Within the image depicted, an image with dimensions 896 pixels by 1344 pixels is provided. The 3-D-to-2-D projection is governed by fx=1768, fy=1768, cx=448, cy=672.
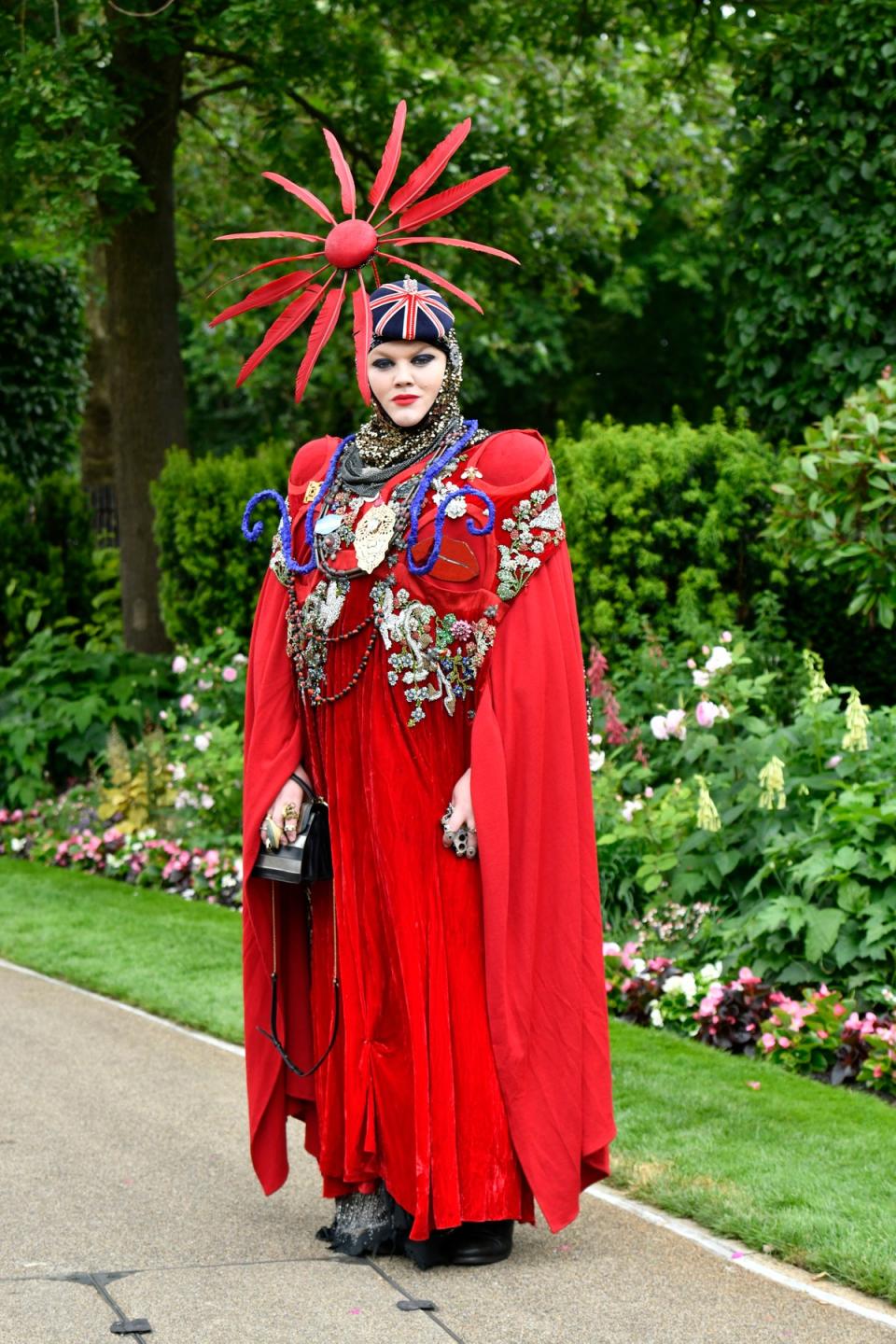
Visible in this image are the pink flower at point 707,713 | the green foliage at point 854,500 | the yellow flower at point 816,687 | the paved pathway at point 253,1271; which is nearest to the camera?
the paved pathway at point 253,1271

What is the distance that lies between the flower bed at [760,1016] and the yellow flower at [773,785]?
1.99 ft

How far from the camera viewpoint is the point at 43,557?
523 inches

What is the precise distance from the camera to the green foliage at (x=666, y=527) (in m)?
8.44

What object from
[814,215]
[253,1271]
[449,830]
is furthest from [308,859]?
[814,215]

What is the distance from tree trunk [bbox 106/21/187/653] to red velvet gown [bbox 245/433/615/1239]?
328 inches

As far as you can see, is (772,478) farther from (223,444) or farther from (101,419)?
(223,444)

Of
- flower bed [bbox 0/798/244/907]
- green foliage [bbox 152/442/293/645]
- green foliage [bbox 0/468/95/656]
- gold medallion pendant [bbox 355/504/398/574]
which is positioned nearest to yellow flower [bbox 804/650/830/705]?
gold medallion pendant [bbox 355/504/398/574]

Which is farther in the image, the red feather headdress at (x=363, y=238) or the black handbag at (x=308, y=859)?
the black handbag at (x=308, y=859)

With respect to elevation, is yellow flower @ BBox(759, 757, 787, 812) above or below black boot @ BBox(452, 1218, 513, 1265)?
above

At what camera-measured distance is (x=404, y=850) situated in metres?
4.12

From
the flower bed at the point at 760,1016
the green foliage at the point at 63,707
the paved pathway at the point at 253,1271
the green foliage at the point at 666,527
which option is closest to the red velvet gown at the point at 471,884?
the paved pathway at the point at 253,1271

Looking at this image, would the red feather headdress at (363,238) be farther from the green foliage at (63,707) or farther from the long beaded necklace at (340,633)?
the green foliage at (63,707)

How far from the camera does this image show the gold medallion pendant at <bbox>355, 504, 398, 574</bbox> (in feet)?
13.5

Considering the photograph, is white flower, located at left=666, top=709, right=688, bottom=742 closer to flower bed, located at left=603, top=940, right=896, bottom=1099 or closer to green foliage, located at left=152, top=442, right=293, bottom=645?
flower bed, located at left=603, top=940, right=896, bottom=1099
